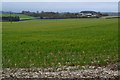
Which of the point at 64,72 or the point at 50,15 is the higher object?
the point at 50,15

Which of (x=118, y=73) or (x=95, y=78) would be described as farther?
(x=118, y=73)

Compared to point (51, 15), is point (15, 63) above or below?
below

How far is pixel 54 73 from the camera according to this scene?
42.3ft

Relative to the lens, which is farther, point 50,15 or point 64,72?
point 50,15

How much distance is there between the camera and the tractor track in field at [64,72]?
12109 millimetres

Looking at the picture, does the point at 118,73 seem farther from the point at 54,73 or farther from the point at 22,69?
the point at 22,69

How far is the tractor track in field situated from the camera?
39.7ft

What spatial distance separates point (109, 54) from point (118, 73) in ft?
22.9

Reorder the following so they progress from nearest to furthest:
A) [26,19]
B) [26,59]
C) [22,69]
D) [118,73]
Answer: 1. [118,73]
2. [22,69]
3. [26,59]
4. [26,19]

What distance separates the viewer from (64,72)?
1308 centimetres

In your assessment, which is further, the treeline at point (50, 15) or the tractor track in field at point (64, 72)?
the treeline at point (50, 15)

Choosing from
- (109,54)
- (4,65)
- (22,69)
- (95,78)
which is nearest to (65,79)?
(95,78)

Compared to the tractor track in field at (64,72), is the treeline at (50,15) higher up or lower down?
higher up

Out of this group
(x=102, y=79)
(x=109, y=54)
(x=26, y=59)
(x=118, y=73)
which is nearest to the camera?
(x=102, y=79)
